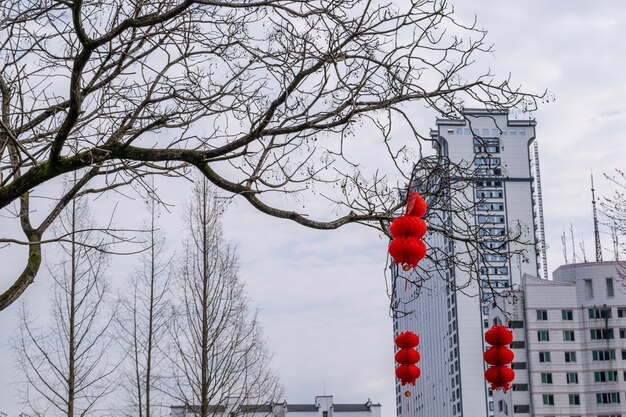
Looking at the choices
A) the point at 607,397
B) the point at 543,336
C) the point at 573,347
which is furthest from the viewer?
the point at 543,336

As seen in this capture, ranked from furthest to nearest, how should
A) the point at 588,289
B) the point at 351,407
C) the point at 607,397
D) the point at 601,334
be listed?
the point at 351,407 → the point at 588,289 → the point at 601,334 → the point at 607,397

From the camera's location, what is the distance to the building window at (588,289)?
182 feet

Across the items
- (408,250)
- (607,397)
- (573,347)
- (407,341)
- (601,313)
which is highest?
(601,313)

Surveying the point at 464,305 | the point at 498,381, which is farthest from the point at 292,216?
the point at 464,305

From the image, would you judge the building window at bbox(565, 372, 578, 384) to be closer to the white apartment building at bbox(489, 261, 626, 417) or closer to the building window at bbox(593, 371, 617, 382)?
the white apartment building at bbox(489, 261, 626, 417)

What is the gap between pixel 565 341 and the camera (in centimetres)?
5588

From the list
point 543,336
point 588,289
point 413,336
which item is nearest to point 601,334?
point 588,289

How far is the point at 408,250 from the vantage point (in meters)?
5.67

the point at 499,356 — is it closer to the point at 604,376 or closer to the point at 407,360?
the point at 407,360

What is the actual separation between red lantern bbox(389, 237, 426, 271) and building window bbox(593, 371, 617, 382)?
5273 centimetres

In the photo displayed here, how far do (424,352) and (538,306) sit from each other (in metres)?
53.1

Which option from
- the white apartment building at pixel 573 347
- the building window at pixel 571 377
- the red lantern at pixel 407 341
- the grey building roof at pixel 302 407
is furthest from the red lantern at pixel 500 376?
the grey building roof at pixel 302 407

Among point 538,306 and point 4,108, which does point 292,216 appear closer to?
point 4,108

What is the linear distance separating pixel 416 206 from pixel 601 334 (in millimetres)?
53054
